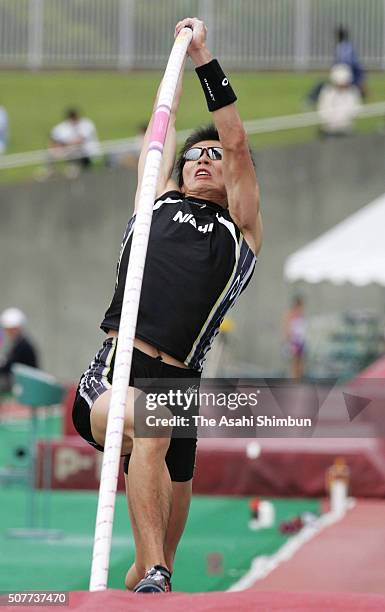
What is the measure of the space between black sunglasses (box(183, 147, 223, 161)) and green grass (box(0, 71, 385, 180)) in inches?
934

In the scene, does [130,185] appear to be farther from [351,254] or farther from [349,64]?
[351,254]

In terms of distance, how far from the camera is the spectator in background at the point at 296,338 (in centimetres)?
2153

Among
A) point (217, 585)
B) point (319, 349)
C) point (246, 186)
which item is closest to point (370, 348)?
point (319, 349)

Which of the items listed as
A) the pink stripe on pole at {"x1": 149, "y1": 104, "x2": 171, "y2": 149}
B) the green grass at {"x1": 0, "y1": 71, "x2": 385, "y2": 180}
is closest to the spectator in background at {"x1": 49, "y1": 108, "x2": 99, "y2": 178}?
the green grass at {"x1": 0, "y1": 71, "x2": 385, "y2": 180}

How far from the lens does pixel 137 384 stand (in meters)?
5.67

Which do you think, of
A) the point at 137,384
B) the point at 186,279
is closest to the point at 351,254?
the point at 186,279

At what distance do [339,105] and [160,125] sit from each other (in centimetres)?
1870

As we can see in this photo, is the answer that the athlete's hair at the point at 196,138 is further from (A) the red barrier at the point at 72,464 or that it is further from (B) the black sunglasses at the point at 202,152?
(A) the red barrier at the point at 72,464

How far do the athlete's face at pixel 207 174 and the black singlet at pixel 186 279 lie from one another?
15 centimetres

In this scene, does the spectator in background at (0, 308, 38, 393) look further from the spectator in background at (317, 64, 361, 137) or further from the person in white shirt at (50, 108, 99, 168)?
the spectator in background at (317, 64, 361, 137)

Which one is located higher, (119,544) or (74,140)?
(74,140)

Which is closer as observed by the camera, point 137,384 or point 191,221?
point 137,384

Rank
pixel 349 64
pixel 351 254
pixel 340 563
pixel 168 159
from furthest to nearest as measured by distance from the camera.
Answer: pixel 349 64, pixel 351 254, pixel 340 563, pixel 168 159

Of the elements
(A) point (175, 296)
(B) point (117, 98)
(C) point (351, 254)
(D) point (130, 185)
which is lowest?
(A) point (175, 296)
